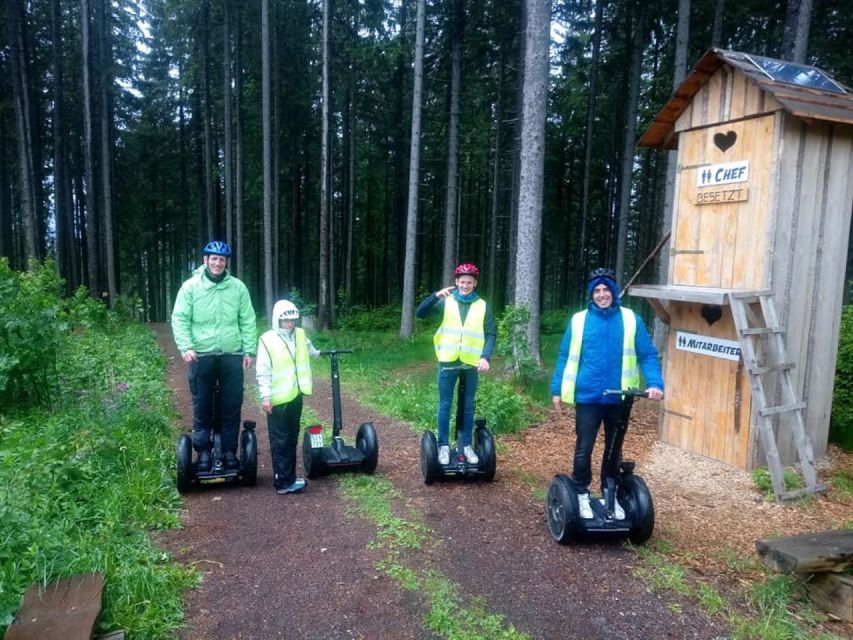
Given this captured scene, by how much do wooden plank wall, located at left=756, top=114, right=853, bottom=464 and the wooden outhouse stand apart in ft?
0.06

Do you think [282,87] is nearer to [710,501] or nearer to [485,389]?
[485,389]

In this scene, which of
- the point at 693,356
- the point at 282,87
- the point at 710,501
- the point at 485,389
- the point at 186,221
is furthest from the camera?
the point at 186,221

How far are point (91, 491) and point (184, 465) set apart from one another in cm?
78

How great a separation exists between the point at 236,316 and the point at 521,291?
227 inches

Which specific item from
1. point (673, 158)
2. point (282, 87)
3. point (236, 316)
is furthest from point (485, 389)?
point (282, 87)

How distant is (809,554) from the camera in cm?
340

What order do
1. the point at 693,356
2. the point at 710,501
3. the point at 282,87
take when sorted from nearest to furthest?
1. the point at 710,501
2. the point at 693,356
3. the point at 282,87

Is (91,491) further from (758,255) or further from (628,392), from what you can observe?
(758,255)

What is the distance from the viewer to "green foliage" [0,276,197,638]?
11.7ft

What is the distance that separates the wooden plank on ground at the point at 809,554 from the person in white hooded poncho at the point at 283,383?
3926 mm

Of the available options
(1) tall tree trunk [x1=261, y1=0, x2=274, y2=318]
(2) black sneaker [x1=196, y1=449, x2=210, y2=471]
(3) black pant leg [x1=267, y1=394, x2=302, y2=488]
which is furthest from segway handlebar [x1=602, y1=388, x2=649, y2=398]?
(1) tall tree trunk [x1=261, y1=0, x2=274, y2=318]

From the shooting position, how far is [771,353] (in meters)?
5.90

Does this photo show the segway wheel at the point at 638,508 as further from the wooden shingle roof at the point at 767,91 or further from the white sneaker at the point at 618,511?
the wooden shingle roof at the point at 767,91

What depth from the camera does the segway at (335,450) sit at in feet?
19.2
